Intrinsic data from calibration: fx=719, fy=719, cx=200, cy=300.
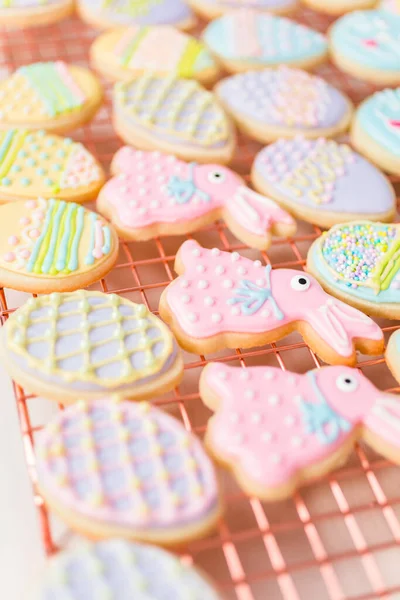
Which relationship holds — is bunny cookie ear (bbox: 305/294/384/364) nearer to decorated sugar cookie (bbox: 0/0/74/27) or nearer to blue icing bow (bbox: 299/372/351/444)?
blue icing bow (bbox: 299/372/351/444)

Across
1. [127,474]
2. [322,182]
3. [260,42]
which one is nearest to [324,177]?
[322,182]

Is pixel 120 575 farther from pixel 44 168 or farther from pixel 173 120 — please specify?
pixel 173 120

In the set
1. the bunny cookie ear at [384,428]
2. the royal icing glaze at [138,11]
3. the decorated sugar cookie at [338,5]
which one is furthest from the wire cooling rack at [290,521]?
the decorated sugar cookie at [338,5]

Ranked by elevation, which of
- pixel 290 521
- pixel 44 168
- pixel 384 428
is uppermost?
pixel 44 168

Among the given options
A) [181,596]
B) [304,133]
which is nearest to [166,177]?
[304,133]

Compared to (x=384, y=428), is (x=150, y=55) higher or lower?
higher

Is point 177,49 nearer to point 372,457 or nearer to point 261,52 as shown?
point 261,52

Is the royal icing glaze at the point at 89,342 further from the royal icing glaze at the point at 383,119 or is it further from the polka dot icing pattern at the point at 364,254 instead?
the royal icing glaze at the point at 383,119
